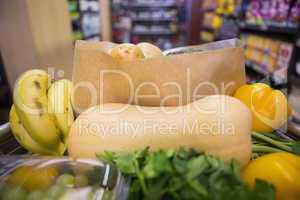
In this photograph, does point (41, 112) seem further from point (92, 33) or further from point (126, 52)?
point (92, 33)

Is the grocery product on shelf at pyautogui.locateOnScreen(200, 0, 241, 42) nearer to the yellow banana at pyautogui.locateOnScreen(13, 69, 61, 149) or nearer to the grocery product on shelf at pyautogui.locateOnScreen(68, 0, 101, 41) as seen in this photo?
the grocery product on shelf at pyautogui.locateOnScreen(68, 0, 101, 41)

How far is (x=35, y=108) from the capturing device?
0.44m

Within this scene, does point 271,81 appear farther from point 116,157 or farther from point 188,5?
point 188,5

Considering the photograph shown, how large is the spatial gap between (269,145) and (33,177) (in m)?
0.44

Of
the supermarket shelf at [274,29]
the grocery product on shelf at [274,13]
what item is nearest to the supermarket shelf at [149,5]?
the supermarket shelf at [274,29]

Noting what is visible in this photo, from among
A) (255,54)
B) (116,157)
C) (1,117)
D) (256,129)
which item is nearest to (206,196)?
(116,157)

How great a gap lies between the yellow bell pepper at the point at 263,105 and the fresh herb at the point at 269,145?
0.02m

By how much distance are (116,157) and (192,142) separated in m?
0.12

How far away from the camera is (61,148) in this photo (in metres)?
0.49

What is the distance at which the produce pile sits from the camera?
0.93ft

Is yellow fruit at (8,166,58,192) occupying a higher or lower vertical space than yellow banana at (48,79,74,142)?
lower

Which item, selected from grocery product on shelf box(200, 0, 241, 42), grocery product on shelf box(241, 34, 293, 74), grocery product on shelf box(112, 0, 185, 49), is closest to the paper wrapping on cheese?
grocery product on shelf box(241, 34, 293, 74)

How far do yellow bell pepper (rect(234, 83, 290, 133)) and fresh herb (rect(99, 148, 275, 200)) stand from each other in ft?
0.68

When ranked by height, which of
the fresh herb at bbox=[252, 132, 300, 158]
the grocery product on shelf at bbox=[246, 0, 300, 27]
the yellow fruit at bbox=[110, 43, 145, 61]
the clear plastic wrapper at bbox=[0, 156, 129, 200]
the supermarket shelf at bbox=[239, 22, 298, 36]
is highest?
the grocery product on shelf at bbox=[246, 0, 300, 27]
